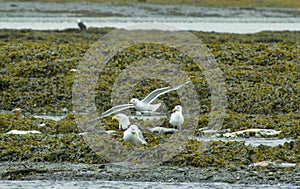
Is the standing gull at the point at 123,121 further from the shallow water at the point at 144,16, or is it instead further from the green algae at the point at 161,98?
the shallow water at the point at 144,16

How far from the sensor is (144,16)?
41.3 metres

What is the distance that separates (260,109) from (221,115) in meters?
1.09

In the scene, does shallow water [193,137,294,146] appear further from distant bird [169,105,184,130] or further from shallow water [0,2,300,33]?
shallow water [0,2,300,33]

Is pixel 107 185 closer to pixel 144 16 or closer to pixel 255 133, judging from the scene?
pixel 255 133

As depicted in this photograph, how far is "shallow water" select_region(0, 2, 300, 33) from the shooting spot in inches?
1465

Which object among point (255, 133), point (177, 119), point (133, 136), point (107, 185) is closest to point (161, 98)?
point (255, 133)

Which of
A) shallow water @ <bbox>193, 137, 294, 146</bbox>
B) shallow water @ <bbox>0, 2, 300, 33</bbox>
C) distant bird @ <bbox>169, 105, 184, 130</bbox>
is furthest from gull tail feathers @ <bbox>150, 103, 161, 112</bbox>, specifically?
shallow water @ <bbox>0, 2, 300, 33</bbox>

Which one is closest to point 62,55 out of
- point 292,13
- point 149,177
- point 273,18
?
point 149,177

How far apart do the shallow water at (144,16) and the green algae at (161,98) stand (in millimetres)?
17475

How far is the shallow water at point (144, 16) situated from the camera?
1465 inches

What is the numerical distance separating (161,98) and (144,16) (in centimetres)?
2726

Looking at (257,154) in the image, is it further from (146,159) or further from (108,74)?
(108,74)

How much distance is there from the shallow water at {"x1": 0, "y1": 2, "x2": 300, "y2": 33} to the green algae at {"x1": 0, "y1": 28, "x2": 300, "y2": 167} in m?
17.5

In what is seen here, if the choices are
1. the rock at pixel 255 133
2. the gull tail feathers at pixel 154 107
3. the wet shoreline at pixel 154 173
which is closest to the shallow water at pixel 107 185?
the wet shoreline at pixel 154 173
